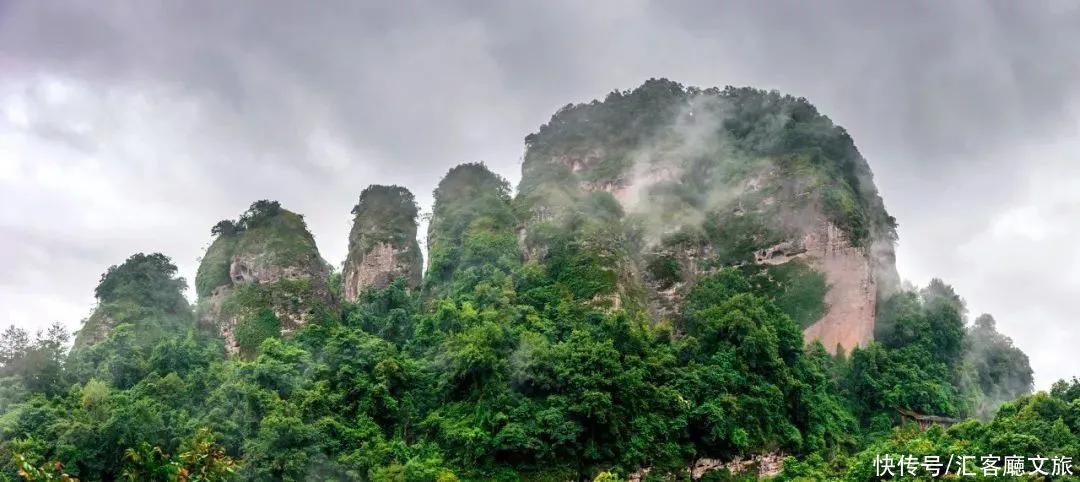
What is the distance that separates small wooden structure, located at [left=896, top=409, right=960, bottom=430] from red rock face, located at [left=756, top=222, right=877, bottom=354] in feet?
15.6

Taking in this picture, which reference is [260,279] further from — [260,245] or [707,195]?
[707,195]

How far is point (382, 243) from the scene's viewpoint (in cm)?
5641

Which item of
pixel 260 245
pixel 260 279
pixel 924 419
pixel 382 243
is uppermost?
pixel 382 243

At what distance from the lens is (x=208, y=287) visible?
5006 cm

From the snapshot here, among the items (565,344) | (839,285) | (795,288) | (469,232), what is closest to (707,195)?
(795,288)

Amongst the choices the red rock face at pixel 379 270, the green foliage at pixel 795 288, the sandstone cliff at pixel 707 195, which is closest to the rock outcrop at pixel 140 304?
the red rock face at pixel 379 270

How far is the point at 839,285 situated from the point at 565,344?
18829mm

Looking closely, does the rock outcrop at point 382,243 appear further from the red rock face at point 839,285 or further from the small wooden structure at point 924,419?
the small wooden structure at point 924,419

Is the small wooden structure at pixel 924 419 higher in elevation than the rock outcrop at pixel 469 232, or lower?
lower

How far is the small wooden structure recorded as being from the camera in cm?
4400

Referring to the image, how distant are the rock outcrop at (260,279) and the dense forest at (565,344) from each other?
0.49ft

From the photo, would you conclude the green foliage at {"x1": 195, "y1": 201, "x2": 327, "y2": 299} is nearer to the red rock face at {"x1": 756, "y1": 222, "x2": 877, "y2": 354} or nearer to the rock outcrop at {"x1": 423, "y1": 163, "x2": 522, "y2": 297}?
the rock outcrop at {"x1": 423, "y1": 163, "x2": 522, "y2": 297}

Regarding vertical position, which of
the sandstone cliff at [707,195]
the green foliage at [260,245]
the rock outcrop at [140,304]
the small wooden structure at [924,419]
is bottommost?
the small wooden structure at [924,419]

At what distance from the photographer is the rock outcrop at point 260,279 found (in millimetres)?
47156
